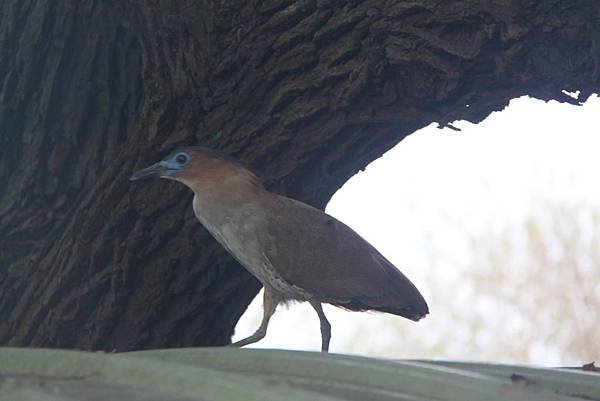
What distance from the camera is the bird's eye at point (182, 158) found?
3514 millimetres

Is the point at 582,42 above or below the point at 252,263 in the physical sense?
above

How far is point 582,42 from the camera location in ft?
10.6

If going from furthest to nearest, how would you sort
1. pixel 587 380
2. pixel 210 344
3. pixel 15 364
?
pixel 210 344 → pixel 587 380 → pixel 15 364

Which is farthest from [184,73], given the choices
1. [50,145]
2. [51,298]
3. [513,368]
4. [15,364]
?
[15,364]

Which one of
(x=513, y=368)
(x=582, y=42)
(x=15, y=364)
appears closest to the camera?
(x=15, y=364)

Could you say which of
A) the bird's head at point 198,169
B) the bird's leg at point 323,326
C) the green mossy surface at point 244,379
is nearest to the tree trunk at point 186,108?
the bird's head at point 198,169

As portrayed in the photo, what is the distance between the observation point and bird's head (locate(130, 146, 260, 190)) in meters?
3.48

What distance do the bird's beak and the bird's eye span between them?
4 cm

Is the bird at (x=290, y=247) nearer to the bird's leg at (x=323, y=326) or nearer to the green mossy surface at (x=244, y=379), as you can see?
the bird's leg at (x=323, y=326)

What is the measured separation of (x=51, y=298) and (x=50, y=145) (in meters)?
0.47

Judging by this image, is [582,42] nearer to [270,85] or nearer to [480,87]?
[480,87]

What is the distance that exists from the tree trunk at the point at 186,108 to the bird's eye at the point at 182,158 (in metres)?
0.06

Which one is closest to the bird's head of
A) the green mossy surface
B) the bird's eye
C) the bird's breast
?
the bird's eye

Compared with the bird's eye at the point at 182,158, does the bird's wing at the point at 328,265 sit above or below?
below
